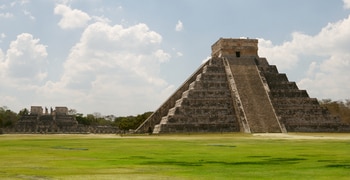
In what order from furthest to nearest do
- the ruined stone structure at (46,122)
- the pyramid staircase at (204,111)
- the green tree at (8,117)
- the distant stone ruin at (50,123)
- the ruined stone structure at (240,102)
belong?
the green tree at (8,117) < the ruined stone structure at (46,122) < the distant stone ruin at (50,123) < the ruined stone structure at (240,102) < the pyramid staircase at (204,111)

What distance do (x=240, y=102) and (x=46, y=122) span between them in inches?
1861

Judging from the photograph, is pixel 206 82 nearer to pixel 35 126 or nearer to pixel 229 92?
pixel 229 92

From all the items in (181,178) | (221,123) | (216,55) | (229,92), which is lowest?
(181,178)

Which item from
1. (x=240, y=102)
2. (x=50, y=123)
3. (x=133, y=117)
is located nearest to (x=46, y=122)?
(x=50, y=123)

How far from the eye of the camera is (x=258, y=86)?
164ft

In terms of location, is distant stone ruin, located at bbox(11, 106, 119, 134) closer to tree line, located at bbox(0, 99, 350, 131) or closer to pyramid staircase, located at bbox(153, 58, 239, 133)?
tree line, located at bbox(0, 99, 350, 131)

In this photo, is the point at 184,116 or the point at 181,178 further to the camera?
the point at 184,116

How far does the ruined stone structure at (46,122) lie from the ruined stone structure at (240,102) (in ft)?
111

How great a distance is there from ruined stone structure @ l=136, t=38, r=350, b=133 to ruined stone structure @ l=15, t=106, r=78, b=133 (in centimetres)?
3391

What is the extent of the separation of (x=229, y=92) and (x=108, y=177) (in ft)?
133

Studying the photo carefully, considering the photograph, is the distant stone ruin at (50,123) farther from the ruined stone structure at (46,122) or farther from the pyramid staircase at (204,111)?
the pyramid staircase at (204,111)

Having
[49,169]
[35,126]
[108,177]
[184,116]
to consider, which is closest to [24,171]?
[49,169]

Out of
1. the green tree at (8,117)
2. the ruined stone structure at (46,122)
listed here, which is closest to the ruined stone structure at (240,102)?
the ruined stone structure at (46,122)

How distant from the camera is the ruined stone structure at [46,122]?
262 ft
